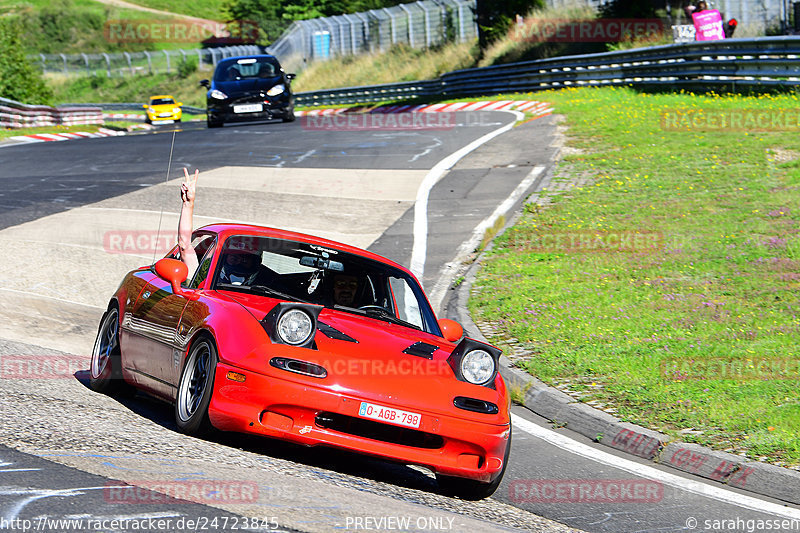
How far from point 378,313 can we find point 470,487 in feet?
4.81

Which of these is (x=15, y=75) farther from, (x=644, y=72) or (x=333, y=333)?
(x=333, y=333)

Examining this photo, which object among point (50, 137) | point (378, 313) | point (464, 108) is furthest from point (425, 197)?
point (50, 137)

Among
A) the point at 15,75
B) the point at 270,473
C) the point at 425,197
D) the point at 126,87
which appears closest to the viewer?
the point at 270,473

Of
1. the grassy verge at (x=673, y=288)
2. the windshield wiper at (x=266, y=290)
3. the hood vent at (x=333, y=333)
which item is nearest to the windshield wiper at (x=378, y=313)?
the windshield wiper at (x=266, y=290)

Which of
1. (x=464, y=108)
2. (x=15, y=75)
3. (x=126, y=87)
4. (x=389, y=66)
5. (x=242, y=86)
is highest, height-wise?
(x=15, y=75)

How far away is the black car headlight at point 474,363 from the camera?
20.2 ft

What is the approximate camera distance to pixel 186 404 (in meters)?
6.17

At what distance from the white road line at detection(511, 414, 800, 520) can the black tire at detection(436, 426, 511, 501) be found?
1.21m

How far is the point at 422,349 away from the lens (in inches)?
247

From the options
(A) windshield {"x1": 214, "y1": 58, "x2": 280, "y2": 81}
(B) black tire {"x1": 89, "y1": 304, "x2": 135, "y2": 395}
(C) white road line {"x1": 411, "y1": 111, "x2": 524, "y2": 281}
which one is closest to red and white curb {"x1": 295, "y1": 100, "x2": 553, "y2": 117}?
(C) white road line {"x1": 411, "y1": 111, "x2": 524, "y2": 281}

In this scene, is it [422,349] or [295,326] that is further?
[422,349]

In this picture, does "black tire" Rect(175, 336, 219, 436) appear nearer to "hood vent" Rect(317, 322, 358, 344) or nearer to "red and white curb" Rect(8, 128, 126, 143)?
"hood vent" Rect(317, 322, 358, 344)

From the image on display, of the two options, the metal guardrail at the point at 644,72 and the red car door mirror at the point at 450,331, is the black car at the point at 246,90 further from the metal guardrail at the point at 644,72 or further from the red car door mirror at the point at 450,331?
the red car door mirror at the point at 450,331

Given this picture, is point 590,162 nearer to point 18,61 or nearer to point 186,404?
point 186,404
